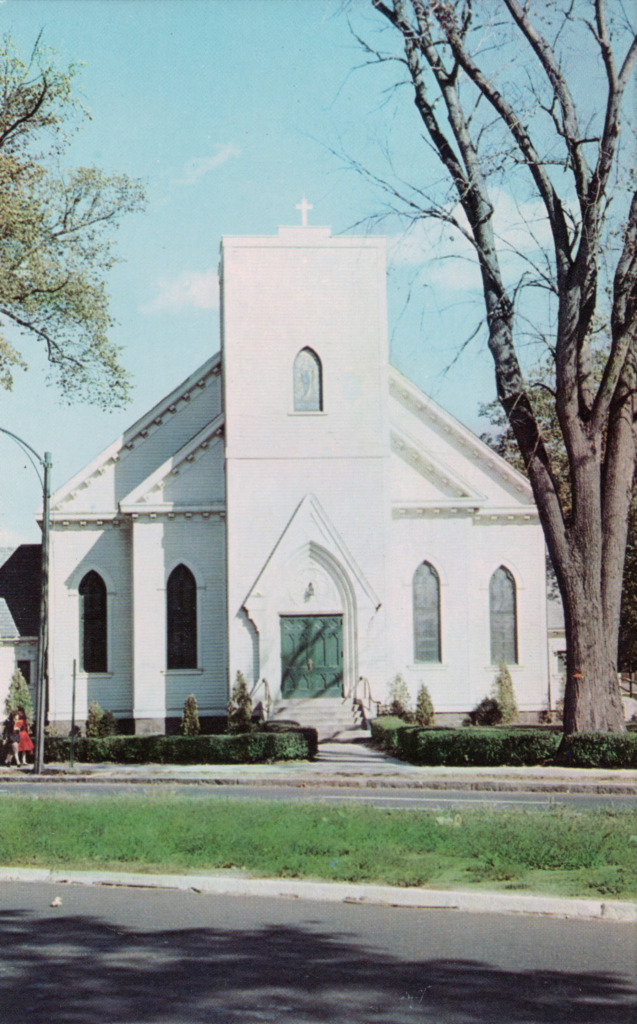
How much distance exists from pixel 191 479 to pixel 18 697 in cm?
803

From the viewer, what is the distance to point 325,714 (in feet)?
101

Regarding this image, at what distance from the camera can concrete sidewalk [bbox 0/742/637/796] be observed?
63.5ft

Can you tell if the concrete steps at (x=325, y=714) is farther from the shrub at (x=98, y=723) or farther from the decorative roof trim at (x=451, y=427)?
the decorative roof trim at (x=451, y=427)

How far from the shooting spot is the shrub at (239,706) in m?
30.5

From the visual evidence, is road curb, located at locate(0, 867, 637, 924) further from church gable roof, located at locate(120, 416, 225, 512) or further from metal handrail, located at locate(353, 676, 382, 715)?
church gable roof, located at locate(120, 416, 225, 512)

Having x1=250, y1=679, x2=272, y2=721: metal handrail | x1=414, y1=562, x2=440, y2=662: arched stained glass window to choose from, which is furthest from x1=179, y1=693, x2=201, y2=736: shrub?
x1=414, y1=562, x2=440, y2=662: arched stained glass window

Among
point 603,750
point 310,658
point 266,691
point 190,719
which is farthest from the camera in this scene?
point 310,658

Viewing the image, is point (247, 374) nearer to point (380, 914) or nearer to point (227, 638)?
point (227, 638)

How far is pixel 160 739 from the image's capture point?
25422 mm

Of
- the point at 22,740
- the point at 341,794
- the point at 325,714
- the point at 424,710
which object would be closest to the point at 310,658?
the point at 325,714

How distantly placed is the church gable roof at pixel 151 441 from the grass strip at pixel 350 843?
71.5 ft

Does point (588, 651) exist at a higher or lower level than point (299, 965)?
higher

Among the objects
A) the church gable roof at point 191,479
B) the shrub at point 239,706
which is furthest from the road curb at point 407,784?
the church gable roof at point 191,479

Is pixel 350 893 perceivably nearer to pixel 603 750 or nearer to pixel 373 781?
pixel 373 781
